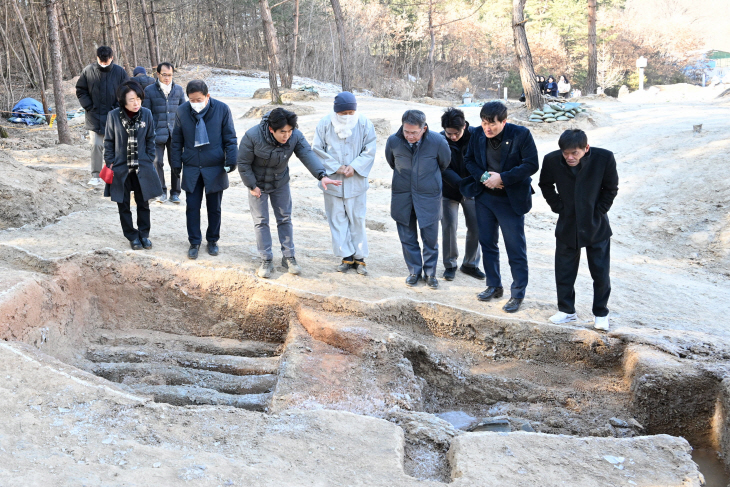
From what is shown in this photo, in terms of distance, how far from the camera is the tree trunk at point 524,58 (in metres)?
12.9

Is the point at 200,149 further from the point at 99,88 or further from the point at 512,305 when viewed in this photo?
the point at 512,305

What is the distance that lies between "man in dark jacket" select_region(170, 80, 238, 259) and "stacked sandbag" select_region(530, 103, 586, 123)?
9.02m

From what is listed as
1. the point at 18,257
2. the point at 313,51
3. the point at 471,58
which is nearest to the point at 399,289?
the point at 18,257

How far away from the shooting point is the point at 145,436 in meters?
3.00

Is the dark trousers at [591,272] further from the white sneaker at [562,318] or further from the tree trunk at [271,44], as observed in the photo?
the tree trunk at [271,44]

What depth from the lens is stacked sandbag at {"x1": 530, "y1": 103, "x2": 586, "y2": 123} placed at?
12.6 metres

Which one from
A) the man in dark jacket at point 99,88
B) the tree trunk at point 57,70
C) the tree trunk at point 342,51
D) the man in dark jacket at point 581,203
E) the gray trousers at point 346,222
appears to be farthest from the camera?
the tree trunk at point 342,51

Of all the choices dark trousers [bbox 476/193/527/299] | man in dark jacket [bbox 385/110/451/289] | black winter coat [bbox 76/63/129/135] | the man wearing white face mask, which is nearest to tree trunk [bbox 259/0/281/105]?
black winter coat [bbox 76/63/129/135]

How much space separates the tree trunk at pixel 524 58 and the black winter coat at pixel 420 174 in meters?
8.86

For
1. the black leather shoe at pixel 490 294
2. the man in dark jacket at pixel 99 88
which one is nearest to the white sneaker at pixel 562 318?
the black leather shoe at pixel 490 294

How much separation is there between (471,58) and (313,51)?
9.68 m

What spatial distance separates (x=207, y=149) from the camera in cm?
511

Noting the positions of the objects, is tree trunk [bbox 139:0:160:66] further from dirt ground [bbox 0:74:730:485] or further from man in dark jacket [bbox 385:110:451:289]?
man in dark jacket [bbox 385:110:451:289]

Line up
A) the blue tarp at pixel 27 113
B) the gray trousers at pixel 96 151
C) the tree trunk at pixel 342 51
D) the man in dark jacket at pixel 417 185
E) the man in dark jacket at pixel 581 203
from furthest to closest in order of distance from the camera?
the tree trunk at pixel 342 51 → the blue tarp at pixel 27 113 → the gray trousers at pixel 96 151 → the man in dark jacket at pixel 417 185 → the man in dark jacket at pixel 581 203
